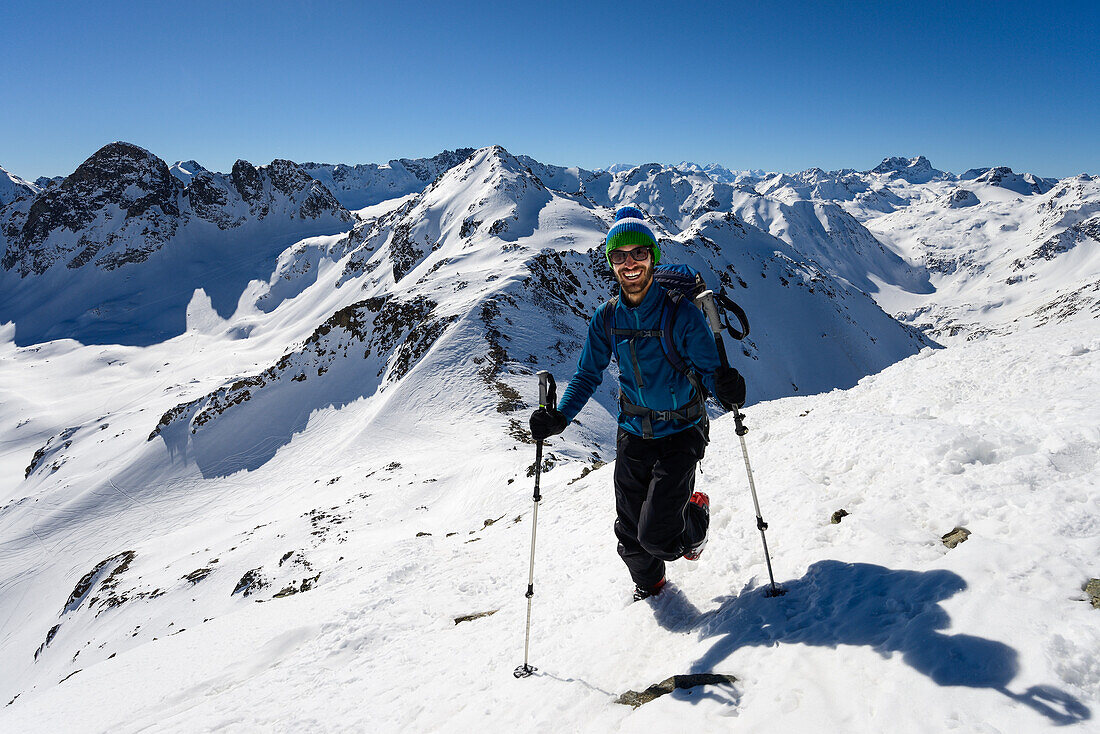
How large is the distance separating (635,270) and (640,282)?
14cm

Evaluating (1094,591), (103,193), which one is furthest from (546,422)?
(103,193)

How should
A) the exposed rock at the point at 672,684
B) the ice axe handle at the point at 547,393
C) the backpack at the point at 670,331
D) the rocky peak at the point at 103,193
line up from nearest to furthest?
the exposed rock at the point at 672,684 → the backpack at the point at 670,331 → the ice axe handle at the point at 547,393 → the rocky peak at the point at 103,193

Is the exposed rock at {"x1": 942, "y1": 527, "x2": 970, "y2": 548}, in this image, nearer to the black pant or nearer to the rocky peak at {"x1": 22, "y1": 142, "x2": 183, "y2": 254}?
the black pant

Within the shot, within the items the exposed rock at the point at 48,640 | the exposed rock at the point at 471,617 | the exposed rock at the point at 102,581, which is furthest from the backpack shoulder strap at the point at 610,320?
the exposed rock at the point at 48,640

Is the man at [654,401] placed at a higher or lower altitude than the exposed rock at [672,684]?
higher

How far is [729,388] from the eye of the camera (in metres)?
5.09

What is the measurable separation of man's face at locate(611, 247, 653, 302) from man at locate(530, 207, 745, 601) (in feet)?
0.04

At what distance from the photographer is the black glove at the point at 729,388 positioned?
5.06 m

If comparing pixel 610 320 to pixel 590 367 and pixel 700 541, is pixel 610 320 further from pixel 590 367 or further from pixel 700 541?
pixel 700 541

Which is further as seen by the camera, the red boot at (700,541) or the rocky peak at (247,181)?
the rocky peak at (247,181)

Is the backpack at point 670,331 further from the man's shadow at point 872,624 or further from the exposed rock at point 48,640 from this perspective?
the exposed rock at point 48,640

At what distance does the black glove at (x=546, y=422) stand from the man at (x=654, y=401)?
1 cm

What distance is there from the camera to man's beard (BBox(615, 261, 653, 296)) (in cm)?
553

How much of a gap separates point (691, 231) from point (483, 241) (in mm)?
53761
